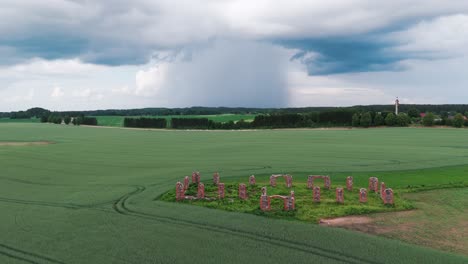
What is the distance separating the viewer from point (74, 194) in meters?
29.0

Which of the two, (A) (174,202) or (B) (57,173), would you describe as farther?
(B) (57,173)

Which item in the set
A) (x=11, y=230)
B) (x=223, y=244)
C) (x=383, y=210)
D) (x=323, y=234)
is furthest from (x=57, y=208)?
(x=383, y=210)

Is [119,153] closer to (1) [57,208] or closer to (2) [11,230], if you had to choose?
(1) [57,208]

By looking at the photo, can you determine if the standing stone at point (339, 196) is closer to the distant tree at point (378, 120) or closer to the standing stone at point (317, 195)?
the standing stone at point (317, 195)

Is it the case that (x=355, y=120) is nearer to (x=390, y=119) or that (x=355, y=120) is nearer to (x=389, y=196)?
(x=390, y=119)

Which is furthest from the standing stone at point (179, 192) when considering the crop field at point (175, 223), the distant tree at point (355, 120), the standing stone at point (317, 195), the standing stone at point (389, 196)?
the distant tree at point (355, 120)

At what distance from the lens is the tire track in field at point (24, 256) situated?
16359mm

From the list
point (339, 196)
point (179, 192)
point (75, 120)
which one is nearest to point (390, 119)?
point (339, 196)

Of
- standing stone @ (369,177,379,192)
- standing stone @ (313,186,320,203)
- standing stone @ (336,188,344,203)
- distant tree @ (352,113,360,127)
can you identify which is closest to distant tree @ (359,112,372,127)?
distant tree @ (352,113,360,127)

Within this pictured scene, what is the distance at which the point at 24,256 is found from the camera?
1689 cm

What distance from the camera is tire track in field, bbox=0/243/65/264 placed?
644 inches

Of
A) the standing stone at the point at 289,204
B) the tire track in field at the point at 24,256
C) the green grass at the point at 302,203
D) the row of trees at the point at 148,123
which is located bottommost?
the tire track in field at the point at 24,256

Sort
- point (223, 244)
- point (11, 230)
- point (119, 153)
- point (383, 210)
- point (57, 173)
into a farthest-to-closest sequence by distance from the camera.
Result: point (119, 153), point (57, 173), point (383, 210), point (11, 230), point (223, 244)

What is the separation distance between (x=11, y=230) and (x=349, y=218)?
16.6 m
